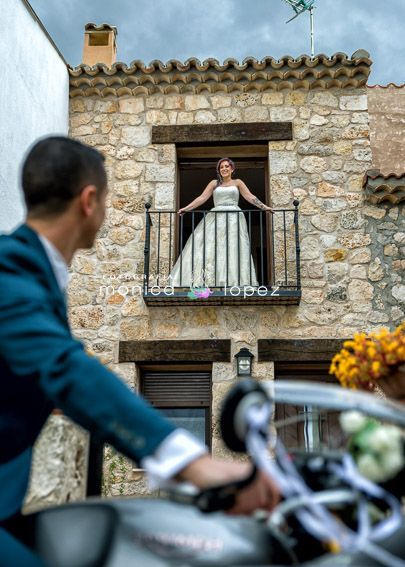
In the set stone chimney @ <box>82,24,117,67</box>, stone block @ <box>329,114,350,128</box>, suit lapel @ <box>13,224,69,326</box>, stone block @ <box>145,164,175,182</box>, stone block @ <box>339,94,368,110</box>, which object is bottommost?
suit lapel @ <box>13,224,69,326</box>

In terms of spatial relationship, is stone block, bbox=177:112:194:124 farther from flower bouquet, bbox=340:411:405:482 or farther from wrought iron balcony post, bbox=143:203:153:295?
flower bouquet, bbox=340:411:405:482

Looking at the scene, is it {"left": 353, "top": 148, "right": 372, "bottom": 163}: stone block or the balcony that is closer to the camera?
the balcony

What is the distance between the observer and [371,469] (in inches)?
40.9

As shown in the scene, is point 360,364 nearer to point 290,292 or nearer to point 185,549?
point 185,549

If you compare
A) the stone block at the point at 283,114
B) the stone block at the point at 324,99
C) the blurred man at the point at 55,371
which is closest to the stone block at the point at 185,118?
the stone block at the point at 283,114

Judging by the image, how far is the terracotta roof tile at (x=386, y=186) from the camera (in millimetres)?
7446

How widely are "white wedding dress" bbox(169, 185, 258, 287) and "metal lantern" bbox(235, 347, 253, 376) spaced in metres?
0.85

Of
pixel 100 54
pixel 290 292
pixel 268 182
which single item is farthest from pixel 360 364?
pixel 100 54

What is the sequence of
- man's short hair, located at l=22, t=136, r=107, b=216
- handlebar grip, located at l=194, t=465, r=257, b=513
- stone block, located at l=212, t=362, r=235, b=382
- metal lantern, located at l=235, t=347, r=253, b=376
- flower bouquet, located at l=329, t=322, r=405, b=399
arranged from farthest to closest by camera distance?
stone block, located at l=212, t=362, r=235, b=382
metal lantern, located at l=235, t=347, r=253, b=376
flower bouquet, located at l=329, t=322, r=405, b=399
man's short hair, located at l=22, t=136, r=107, b=216
handlebar grip, located at l=194, t=465, r=257, b=513

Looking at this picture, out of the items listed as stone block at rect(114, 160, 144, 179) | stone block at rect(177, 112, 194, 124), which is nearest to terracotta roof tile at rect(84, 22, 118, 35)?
stone block at rect(177, 112, 194, 124)

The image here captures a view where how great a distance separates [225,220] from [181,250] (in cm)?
A: 73

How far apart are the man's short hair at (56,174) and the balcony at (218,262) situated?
19.0ft

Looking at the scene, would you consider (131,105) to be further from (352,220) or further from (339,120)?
(352,220)

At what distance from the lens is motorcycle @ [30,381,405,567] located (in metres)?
0.97
